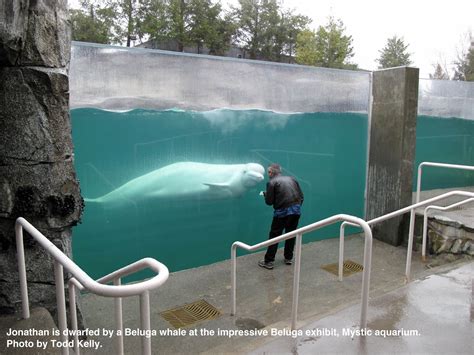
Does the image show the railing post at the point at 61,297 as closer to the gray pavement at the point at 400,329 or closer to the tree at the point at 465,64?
the gray pavement at the point at 400,329

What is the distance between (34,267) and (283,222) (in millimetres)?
3280

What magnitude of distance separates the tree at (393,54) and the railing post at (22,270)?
144ft

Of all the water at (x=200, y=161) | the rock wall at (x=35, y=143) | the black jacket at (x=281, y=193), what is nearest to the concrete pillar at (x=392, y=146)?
the water at (x=200, y=161)

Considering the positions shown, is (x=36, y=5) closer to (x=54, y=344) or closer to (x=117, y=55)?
(x=117, y=55)

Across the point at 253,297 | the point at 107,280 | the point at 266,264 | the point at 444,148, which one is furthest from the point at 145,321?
the point at 444,148

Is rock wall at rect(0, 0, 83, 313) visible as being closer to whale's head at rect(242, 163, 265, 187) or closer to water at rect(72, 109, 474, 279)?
water at rect(72, 109, 474, 279)

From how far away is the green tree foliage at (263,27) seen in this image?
2825 cm

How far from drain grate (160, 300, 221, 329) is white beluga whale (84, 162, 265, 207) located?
5.07 feet

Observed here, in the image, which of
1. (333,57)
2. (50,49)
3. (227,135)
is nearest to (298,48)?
(333,57)

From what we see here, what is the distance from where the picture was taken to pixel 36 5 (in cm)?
311

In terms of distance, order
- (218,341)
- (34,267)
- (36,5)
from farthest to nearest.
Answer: (218,341), (34,267), (36,5)

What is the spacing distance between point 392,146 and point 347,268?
2248mm

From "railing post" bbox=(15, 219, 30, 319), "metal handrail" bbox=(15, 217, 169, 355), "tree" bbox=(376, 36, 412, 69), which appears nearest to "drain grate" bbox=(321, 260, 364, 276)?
"railing post" bbox=(15, 219, 30, 319)

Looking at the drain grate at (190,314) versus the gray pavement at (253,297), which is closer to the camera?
the gray pavement at (253,297)
